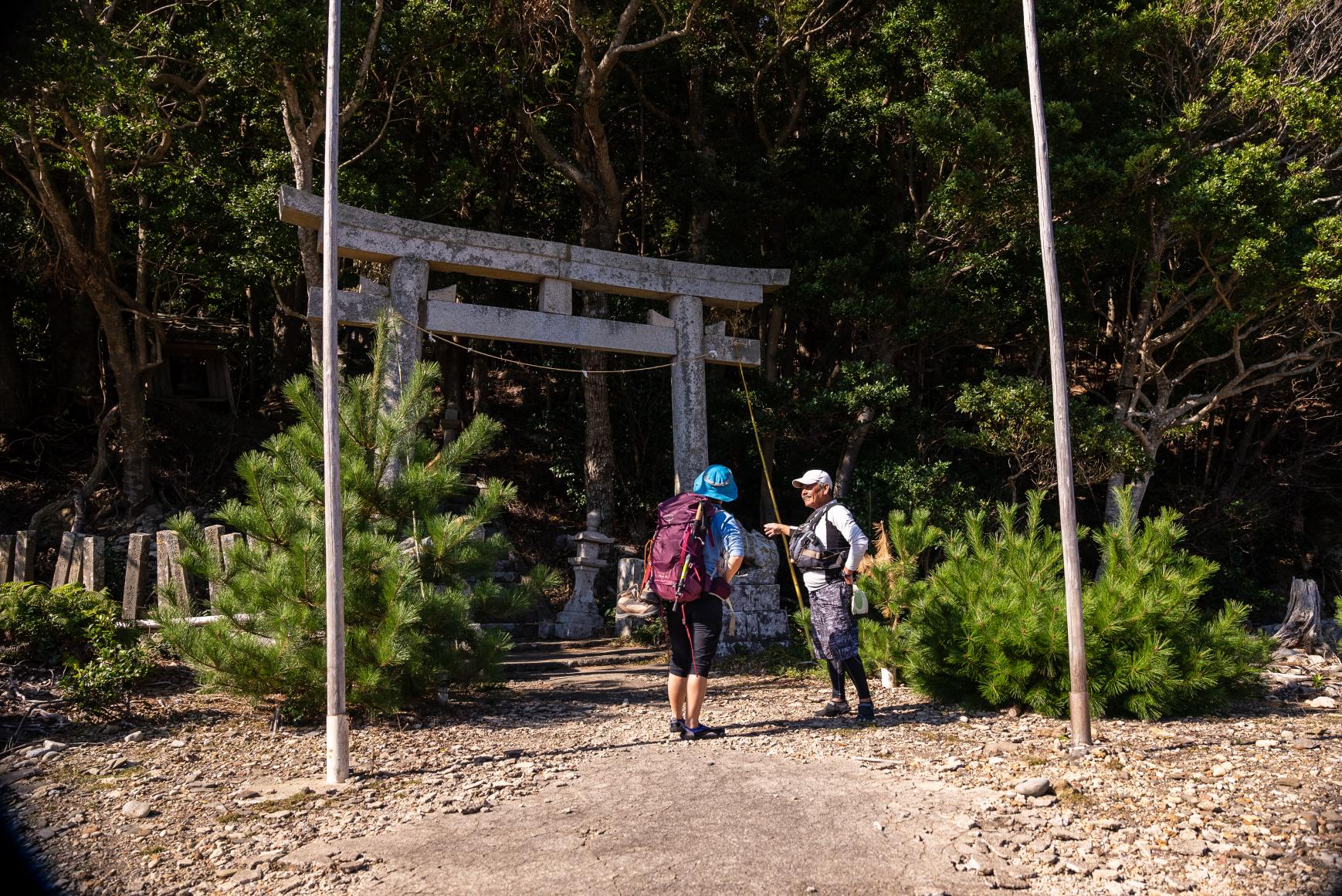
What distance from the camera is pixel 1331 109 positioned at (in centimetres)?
1025

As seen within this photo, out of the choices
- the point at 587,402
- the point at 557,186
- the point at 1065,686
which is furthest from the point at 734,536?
the point at 557,186

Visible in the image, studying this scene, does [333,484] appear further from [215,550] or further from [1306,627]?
[1306,627]

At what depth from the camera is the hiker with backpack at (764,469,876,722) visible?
5.61 meters

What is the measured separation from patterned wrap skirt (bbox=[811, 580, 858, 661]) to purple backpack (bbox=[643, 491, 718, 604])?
87 cm

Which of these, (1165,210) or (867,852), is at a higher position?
(1165,210)

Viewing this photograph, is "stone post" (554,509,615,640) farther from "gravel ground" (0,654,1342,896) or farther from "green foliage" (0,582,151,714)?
"green foliage" (0,582,151,714)

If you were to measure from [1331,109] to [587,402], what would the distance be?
8.75 m

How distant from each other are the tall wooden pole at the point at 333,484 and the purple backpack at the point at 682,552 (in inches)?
65.1

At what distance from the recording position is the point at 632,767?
472 centimetres

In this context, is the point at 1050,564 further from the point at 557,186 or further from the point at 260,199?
the point at 557,186

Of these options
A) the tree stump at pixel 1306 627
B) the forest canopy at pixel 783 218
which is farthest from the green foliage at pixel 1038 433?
the tree stump at pixel 1306 627

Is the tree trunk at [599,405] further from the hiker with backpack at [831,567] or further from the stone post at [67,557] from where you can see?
the hiker with backpack at [831,567]

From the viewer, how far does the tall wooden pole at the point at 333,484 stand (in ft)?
14.5

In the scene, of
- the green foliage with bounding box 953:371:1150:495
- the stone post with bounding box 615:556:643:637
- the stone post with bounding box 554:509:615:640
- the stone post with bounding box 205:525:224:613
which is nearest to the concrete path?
the stone post with bounding box 205:525:224:613
